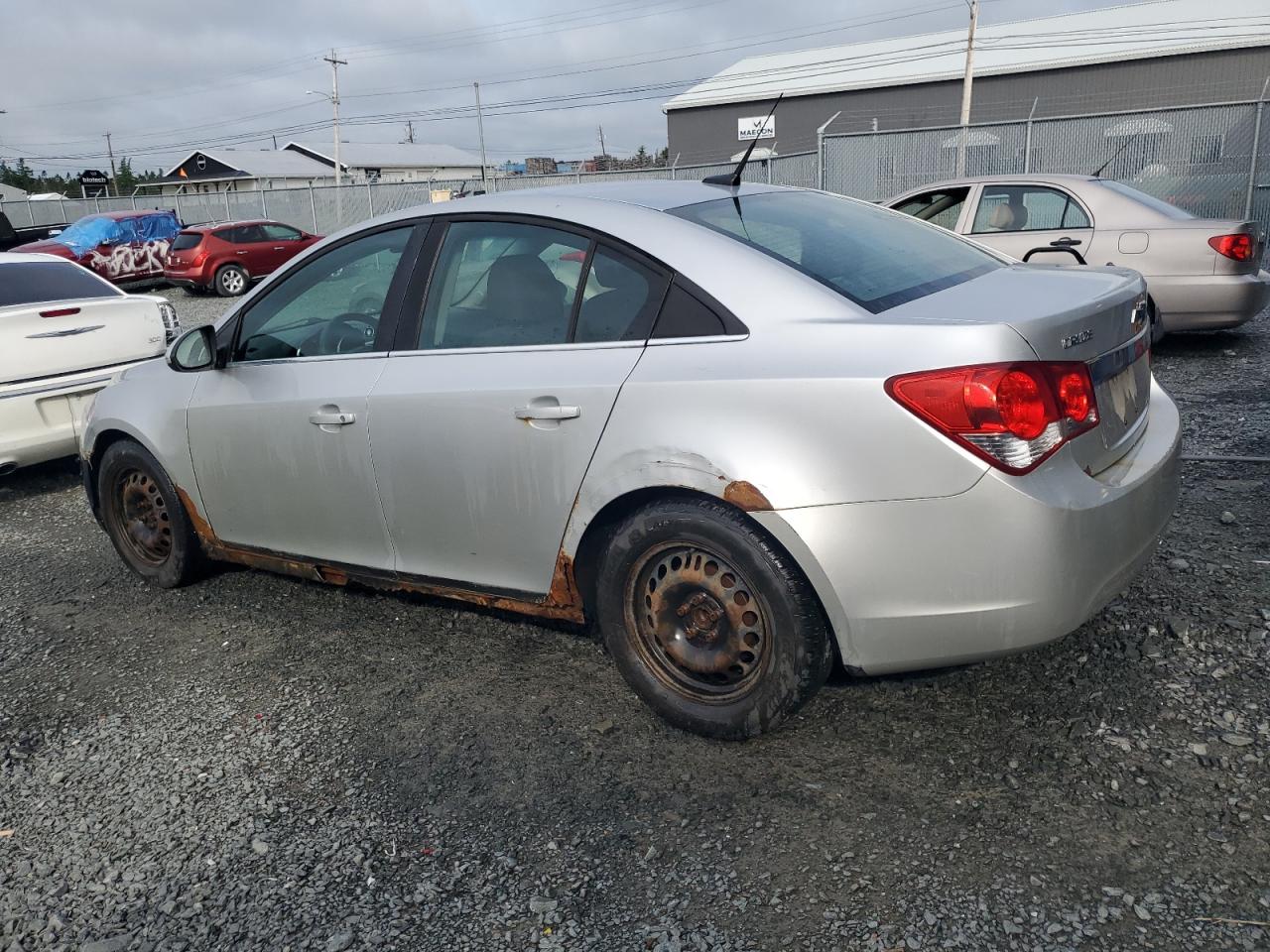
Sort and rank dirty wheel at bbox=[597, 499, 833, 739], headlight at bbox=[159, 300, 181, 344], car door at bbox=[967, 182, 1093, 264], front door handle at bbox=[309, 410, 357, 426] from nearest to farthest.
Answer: dirty wheel at bbox=[597, 499, 833, 739], front door handle at bbox=[309, 410, 357, 426], headlight at bbox=[159, 300, 181, 344], car door at bbox=[967, 182, 1093, 264]

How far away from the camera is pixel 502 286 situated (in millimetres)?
3371


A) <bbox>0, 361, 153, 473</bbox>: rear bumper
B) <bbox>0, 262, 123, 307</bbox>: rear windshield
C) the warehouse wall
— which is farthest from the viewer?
the warehouse wall

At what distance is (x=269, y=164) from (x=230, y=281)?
47.9m

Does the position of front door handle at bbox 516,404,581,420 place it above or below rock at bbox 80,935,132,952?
above

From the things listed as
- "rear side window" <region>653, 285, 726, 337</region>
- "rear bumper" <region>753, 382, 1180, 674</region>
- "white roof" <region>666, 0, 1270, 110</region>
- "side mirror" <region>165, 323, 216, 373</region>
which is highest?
"white roof" <region>666, 0, 1270, 110</region>

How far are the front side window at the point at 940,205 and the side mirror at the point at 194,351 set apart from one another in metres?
6.41

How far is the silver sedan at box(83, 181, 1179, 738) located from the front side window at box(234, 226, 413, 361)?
0.01 m

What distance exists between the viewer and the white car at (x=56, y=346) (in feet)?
19.6

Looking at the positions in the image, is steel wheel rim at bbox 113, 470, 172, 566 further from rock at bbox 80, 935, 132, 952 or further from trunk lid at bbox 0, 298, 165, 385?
rock at bbox 80, 935, 132, 952

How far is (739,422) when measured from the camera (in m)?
2.71

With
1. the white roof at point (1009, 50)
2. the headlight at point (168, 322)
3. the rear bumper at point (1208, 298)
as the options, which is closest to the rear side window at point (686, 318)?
the headlight at point (168, 322)

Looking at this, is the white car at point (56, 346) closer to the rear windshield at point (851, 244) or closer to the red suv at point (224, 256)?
the rear windshield at point (851, 244)

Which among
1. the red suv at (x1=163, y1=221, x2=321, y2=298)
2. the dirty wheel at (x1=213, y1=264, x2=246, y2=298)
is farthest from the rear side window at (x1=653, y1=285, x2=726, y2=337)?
the dirty wheel at (x1=213, y1=264, x2=246, y2=298)

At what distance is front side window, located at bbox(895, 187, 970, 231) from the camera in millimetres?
8875
